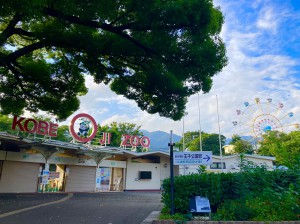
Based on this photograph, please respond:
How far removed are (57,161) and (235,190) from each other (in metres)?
15.5

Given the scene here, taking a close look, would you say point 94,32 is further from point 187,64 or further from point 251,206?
point 251,206

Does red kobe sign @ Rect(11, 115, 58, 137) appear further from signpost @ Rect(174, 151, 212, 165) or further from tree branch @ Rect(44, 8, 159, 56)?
signpost @ Rect(174, 151, 212, 165)

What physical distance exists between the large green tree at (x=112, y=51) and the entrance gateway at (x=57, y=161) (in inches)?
Result: 255

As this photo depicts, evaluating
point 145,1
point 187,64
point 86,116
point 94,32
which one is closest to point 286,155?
point 187,64

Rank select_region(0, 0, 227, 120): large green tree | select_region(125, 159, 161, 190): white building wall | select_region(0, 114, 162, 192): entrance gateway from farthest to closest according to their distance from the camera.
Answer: select_region(125, 159, 161, 190): white building wall, select_region(0, 114, 162, 192): entrance gateway, select_region(0, 0, 227, 120): large green tree

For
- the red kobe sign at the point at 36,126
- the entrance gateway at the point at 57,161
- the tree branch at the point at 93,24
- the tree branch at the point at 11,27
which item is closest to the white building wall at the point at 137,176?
the entrance gateway at the point at 57,161

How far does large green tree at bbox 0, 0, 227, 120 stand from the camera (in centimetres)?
575

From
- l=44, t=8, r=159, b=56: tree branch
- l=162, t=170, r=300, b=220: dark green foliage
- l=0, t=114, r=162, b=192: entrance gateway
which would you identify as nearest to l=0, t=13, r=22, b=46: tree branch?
l=44, t=8, r=159, b=56: tree branch

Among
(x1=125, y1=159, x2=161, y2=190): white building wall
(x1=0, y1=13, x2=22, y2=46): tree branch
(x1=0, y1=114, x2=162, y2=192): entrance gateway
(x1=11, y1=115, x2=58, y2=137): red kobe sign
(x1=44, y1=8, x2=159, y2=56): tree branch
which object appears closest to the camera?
(x1=44, y1=8, x2=159, y2=56): tree branch

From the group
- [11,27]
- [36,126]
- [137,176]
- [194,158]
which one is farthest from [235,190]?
[137,176]

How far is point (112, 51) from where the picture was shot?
764cm

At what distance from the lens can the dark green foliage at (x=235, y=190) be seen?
5.95 meters

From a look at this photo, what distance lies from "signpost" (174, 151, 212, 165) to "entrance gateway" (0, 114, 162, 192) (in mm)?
12017

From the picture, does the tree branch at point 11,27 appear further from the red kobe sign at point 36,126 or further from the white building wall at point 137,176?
the white building wall at point 137,176
